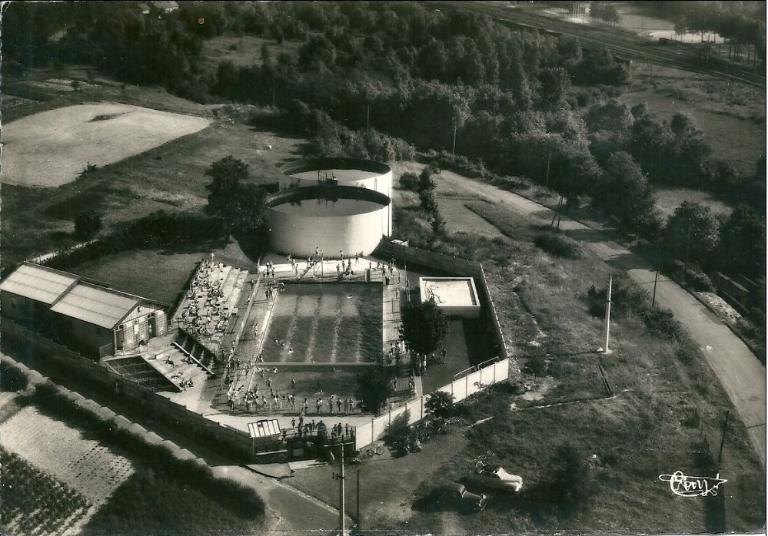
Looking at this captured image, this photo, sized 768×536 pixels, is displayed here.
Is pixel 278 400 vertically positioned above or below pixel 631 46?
below

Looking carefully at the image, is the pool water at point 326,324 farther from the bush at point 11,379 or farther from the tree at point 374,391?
the bush at point 11,379

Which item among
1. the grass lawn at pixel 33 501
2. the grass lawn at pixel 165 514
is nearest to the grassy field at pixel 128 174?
the grass lawn at pixel 33 501

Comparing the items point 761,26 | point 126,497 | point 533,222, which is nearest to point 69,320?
point 126,497

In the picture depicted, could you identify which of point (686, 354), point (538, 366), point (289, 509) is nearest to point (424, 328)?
point (538, 366)

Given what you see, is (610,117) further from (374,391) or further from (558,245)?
(374,391)

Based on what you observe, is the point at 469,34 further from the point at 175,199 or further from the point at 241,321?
the point at 241,321

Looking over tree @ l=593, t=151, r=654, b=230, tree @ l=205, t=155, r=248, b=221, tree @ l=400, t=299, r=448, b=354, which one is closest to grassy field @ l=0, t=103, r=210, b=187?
tree @ l=205, t=155, r=248, b=221

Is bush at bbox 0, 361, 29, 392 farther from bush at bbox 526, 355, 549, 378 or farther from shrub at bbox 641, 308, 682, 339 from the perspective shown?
shrub at bbox 641, 308, 682, 339
